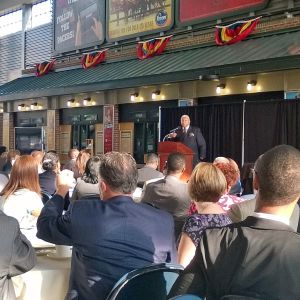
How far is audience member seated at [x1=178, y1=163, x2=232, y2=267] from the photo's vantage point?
357 centimetres

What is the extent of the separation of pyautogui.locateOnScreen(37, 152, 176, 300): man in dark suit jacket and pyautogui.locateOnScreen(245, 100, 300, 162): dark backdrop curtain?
9.43 metres

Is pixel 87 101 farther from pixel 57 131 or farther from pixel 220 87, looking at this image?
pixel 220 87

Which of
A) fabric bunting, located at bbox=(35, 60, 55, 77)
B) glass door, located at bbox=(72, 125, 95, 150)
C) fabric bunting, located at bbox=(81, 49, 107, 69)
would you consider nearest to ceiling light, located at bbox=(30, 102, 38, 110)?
fabric bunting, located at bbox=(35, 60, 55, 77)

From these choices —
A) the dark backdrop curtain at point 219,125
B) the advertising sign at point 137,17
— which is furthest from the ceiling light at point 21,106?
the dark backdrop curtain at point 219,125

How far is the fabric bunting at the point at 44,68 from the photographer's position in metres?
23.6

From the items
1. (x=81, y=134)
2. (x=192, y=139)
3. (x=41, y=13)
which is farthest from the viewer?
(x=41, y=13)

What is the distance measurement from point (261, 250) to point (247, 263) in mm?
65

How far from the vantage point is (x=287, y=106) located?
12.2m

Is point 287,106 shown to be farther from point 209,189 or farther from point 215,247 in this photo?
point 215,247

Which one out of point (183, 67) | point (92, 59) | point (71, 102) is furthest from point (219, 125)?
point (71, 102)

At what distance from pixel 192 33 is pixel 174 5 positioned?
3.90 feet

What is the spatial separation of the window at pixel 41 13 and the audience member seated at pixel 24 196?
22.3m

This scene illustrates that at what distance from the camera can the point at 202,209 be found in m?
3.82

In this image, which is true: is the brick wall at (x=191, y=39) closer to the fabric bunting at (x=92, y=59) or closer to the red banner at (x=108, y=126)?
the fabric bunting at (x=92, y=59)
